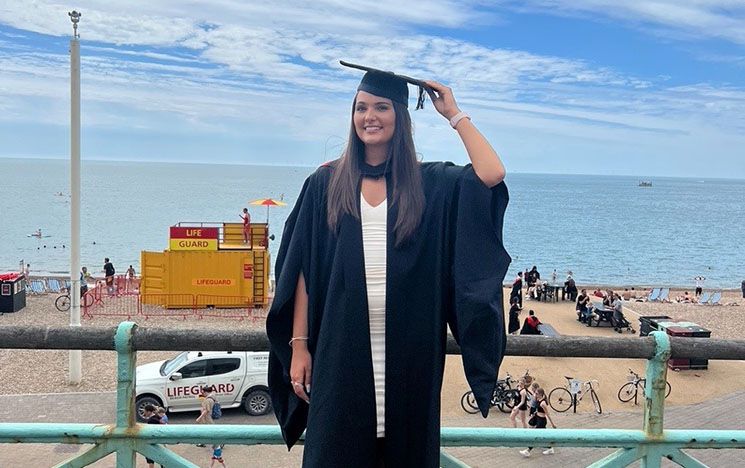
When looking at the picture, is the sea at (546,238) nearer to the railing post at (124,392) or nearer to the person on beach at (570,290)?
the person on beach at (570,290)

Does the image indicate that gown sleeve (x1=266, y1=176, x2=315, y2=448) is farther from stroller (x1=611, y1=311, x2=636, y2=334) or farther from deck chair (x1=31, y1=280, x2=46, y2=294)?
deck chair (x1=31, y1=280, x2=46, y2=294)

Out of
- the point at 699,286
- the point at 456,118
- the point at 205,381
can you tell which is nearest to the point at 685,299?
the point at 699,286

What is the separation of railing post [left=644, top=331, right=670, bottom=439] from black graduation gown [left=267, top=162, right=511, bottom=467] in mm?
728

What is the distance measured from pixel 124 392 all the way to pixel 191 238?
2034cm

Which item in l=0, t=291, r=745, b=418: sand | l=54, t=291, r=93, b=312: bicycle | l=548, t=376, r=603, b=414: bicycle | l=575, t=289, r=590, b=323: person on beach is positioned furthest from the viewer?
→ l=575, t=289, r=590, b=323: person on beach

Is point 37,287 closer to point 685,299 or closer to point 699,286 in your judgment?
point 685,299

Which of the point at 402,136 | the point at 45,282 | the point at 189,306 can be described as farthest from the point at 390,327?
the point at 45,282

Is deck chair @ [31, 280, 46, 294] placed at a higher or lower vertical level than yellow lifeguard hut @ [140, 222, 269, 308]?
lower

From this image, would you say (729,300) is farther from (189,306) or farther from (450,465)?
(450,465)

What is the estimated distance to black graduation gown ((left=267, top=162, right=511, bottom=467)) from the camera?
6.68ft

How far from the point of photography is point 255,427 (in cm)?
240

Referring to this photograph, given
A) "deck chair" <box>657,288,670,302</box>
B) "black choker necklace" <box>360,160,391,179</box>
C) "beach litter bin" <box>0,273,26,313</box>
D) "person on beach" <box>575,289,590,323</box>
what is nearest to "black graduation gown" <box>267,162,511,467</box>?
"black choker necklace" <box>360,160,391,179</box>

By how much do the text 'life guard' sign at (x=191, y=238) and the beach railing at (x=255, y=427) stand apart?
2012 cm

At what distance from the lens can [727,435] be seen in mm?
2537
